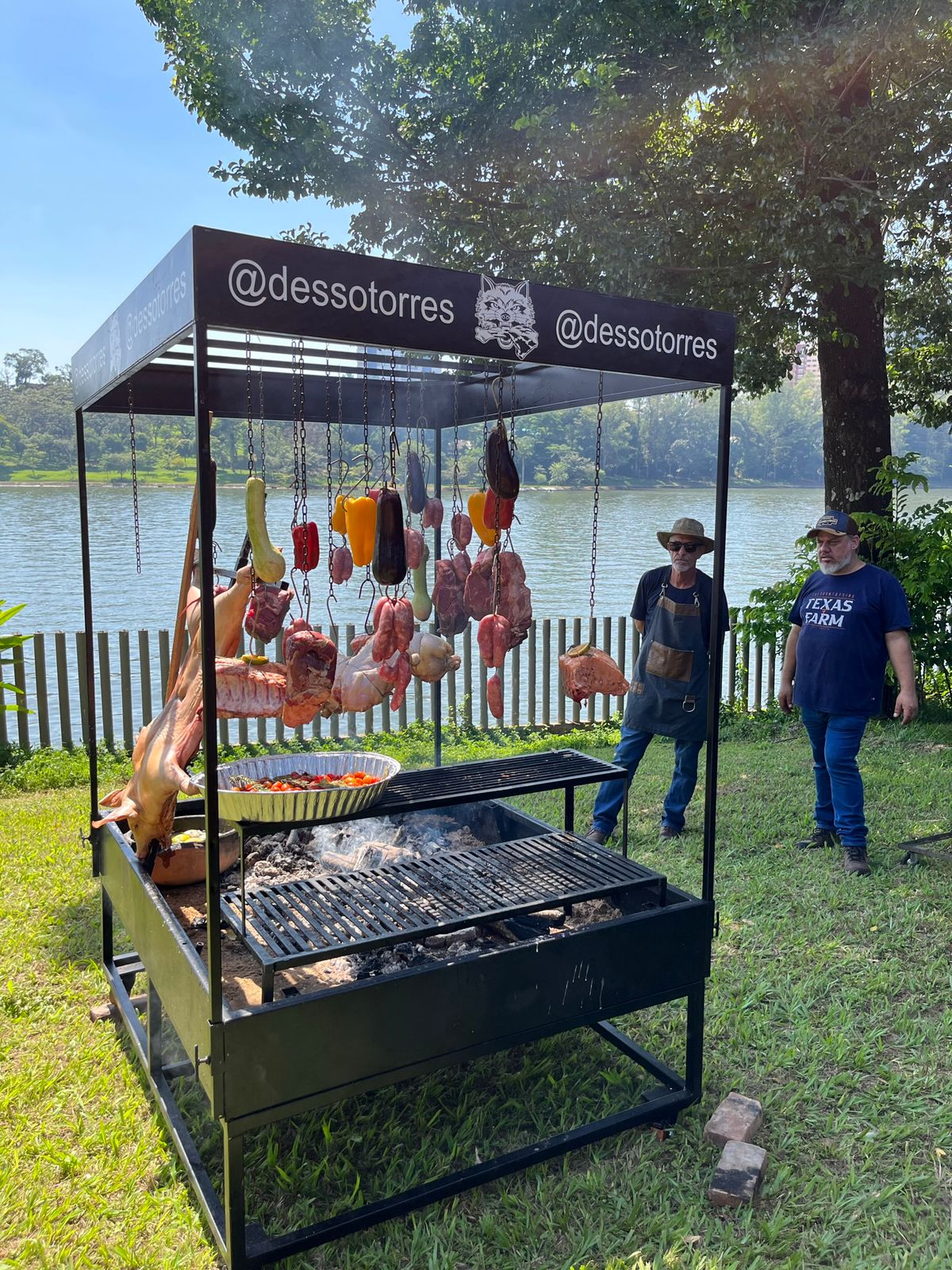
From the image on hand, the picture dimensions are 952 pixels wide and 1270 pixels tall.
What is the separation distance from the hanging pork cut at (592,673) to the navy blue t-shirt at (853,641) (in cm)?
179

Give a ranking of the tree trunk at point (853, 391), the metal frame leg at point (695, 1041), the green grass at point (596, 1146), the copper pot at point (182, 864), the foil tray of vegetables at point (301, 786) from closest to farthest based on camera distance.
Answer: the green grass at point (596, 1146), the foil tray of vegetables at point (301, 786), the metal frame leg at point (695, 1041), the copper pot at point (182, 864), the tree trunk at point (853, 391)

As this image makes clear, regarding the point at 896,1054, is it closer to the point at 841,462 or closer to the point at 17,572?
the point at 841,462

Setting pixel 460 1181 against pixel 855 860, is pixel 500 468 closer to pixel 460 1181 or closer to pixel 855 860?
pixel 460 1181

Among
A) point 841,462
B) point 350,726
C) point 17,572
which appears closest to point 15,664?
point 350,726

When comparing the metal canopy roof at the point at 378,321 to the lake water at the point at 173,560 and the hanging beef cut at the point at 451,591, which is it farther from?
the lake water at the point at 173,560

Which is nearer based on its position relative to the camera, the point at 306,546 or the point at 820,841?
the point at 306,546

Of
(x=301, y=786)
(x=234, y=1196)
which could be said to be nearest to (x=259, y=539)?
(x=301, y=786)

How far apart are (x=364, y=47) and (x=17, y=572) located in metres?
27.6

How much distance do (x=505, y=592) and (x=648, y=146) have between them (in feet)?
22.4

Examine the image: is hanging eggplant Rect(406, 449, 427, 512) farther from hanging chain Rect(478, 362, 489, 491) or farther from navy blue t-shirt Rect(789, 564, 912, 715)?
navy blue t-shirt Rect(789, 564, 912, 715)

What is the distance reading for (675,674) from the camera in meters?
5.69

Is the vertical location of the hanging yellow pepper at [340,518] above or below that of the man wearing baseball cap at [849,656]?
above

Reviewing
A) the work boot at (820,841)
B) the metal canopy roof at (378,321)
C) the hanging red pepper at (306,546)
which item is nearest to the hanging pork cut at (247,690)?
the hanging red pepper at (306,546)

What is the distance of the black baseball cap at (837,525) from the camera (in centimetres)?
546
